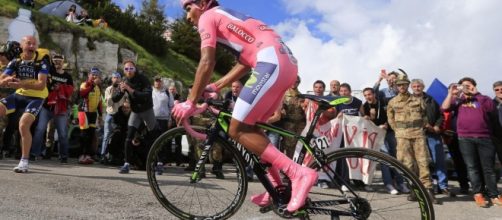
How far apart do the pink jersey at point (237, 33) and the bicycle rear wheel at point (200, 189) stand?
2.51ft

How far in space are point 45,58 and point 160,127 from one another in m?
3.35

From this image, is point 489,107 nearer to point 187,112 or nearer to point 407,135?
point 407,135

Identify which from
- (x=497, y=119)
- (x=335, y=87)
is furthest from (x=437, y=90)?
A: (x=335, y=87)

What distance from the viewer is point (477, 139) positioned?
741 cm

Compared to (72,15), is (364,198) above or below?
below

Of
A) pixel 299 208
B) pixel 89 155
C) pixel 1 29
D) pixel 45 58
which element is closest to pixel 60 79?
pixel 89 155

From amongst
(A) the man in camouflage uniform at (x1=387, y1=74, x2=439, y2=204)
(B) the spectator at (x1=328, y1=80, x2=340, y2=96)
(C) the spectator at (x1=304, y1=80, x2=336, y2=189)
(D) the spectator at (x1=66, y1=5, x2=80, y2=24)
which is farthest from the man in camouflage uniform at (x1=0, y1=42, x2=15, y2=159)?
(D) the spectator at (x1=66, y1=5, x2=80, y2=24)

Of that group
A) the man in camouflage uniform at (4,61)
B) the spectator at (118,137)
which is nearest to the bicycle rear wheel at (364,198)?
the man in camouflage uniform at (4,61)

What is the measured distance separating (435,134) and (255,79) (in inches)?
231

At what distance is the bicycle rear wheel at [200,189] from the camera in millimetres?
3748

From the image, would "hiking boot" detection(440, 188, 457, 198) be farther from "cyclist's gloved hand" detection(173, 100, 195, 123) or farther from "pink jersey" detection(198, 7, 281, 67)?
"cyclist's gloved hand" detection(173, 100, 195, 123)

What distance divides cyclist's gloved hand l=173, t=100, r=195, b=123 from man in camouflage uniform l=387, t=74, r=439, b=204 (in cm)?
517

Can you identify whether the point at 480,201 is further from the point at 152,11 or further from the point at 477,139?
the point at 152,11

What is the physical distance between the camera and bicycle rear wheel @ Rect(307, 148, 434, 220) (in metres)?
3.27
